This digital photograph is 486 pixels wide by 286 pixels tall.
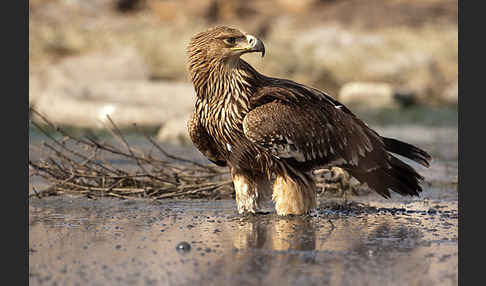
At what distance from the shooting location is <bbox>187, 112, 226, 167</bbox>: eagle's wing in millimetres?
6711

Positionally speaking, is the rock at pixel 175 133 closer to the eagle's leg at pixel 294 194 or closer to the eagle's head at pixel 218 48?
the eagle's head at pixel 218 48

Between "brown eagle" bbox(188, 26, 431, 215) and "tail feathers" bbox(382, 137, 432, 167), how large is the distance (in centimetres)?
2

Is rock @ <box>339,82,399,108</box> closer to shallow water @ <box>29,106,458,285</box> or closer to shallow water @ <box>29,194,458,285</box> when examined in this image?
shallow water @ <box>29,106,458,285</box>

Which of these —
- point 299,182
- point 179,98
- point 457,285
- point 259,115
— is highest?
point 179,98

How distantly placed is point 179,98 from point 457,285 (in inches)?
446

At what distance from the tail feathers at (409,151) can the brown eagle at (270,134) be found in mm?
19

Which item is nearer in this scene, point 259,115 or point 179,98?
point 259,115

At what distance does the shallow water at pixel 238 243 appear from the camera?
462 cm

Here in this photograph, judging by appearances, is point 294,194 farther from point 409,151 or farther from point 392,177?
point 409,151

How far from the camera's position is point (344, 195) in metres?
7.98

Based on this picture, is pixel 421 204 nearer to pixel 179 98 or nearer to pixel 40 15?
pixel 179 98

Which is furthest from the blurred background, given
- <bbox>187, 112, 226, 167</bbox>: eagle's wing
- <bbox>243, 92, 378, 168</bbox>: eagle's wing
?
<bbox>243, 92, 378, 168</bbox>: eagle's wing

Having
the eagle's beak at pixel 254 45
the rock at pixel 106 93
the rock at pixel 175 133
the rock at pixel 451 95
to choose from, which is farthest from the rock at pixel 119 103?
the eagle's beak at pixel 254 45

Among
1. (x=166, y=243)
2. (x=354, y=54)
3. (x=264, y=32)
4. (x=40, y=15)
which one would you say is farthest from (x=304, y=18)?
(x=166, y=243)
